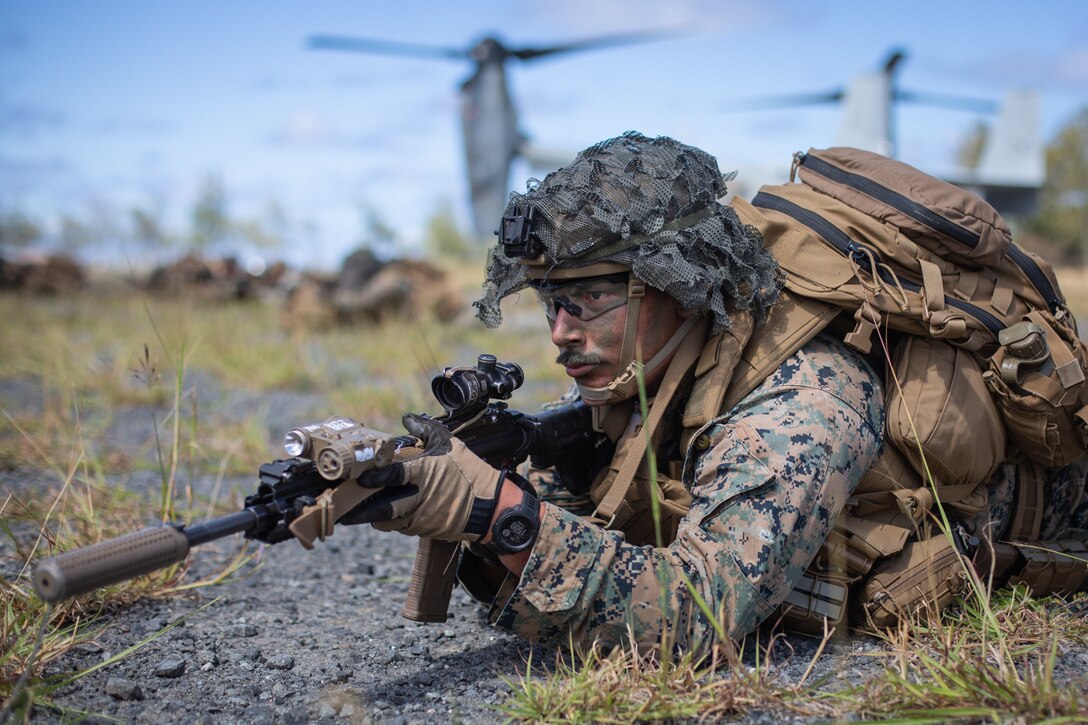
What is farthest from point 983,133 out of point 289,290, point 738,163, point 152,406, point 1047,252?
point 152,406

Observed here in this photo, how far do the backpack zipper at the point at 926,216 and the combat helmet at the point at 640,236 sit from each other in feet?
1.41

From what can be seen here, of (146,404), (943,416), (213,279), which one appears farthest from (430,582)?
(213,279)

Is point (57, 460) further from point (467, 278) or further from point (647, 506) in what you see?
point (467, 278)

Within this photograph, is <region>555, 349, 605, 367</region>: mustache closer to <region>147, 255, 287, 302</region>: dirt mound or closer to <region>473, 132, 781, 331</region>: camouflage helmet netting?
<region>473, 132, 781, 331</region>: camouflage helmet netting

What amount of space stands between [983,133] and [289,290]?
46442 millimetres

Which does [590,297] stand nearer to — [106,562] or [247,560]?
[106,562]

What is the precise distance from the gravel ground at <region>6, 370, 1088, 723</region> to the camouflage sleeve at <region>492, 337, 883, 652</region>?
274 mm

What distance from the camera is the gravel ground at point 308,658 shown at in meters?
2.49

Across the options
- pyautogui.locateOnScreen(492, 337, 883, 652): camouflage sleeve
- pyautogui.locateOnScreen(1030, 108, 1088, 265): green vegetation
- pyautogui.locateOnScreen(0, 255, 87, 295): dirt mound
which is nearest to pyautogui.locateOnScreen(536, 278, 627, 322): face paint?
pyautogui.locateOnScreen(492, 337, 883, 652): camouflage sleeve

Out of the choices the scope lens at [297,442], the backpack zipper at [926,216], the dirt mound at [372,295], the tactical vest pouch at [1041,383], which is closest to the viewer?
the scope lens at [297,442]

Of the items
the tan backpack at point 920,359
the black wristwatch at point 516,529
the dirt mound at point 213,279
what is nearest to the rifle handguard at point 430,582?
the black wristwatch at point 516,529

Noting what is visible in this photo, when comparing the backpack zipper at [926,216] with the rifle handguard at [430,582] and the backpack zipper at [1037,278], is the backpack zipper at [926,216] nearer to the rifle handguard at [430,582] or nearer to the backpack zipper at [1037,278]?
the backpack zipper at [1037,278]

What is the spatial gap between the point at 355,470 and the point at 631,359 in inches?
42.0

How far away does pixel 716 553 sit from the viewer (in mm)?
2475
